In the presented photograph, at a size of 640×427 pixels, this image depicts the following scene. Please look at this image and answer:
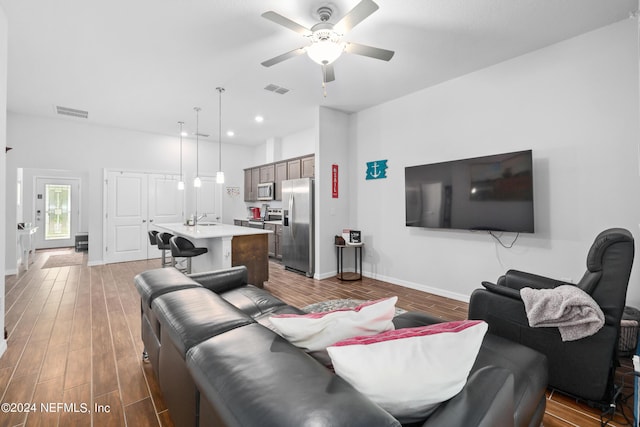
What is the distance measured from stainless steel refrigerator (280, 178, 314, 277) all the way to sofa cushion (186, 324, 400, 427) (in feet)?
13.4

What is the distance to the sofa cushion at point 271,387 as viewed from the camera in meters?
0.64

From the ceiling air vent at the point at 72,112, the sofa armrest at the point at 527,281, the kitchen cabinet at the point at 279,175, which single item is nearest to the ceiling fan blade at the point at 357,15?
the sofa armrest at the point at 527,281

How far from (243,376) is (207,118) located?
5818 millimetres

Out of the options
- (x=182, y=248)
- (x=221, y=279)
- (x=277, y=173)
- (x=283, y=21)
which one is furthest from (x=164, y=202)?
(x=283, y=21)

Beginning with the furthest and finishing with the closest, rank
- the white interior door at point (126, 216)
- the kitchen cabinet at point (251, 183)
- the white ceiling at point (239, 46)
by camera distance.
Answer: the kitchen cabinet at point (251, 183) → the white interior door at point (126, 216) → the white ceiling at point (239, 46)

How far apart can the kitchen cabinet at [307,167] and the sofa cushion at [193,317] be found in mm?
4404

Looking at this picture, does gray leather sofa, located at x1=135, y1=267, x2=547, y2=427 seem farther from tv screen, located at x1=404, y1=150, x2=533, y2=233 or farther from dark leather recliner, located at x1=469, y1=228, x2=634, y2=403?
tv screen, located at x1=404, y1=150, x2=533, y2=233

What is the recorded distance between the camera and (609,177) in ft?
9.13

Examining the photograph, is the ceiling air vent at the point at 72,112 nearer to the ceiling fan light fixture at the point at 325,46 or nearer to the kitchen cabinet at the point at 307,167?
the kitchen cabinet at the point at 307,167

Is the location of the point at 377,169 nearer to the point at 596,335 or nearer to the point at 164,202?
Answer: the point at 596,335

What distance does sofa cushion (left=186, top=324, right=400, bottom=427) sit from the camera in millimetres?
643

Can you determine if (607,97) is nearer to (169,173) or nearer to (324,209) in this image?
(324,209)

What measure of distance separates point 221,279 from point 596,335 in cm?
270

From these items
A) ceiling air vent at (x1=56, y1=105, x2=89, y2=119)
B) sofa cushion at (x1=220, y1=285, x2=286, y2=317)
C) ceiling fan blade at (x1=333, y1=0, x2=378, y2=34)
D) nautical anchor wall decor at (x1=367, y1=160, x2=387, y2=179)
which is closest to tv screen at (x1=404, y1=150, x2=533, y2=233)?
nautical anchor wall decor at (x1=367, y1=160, x2=387, y2=179)
